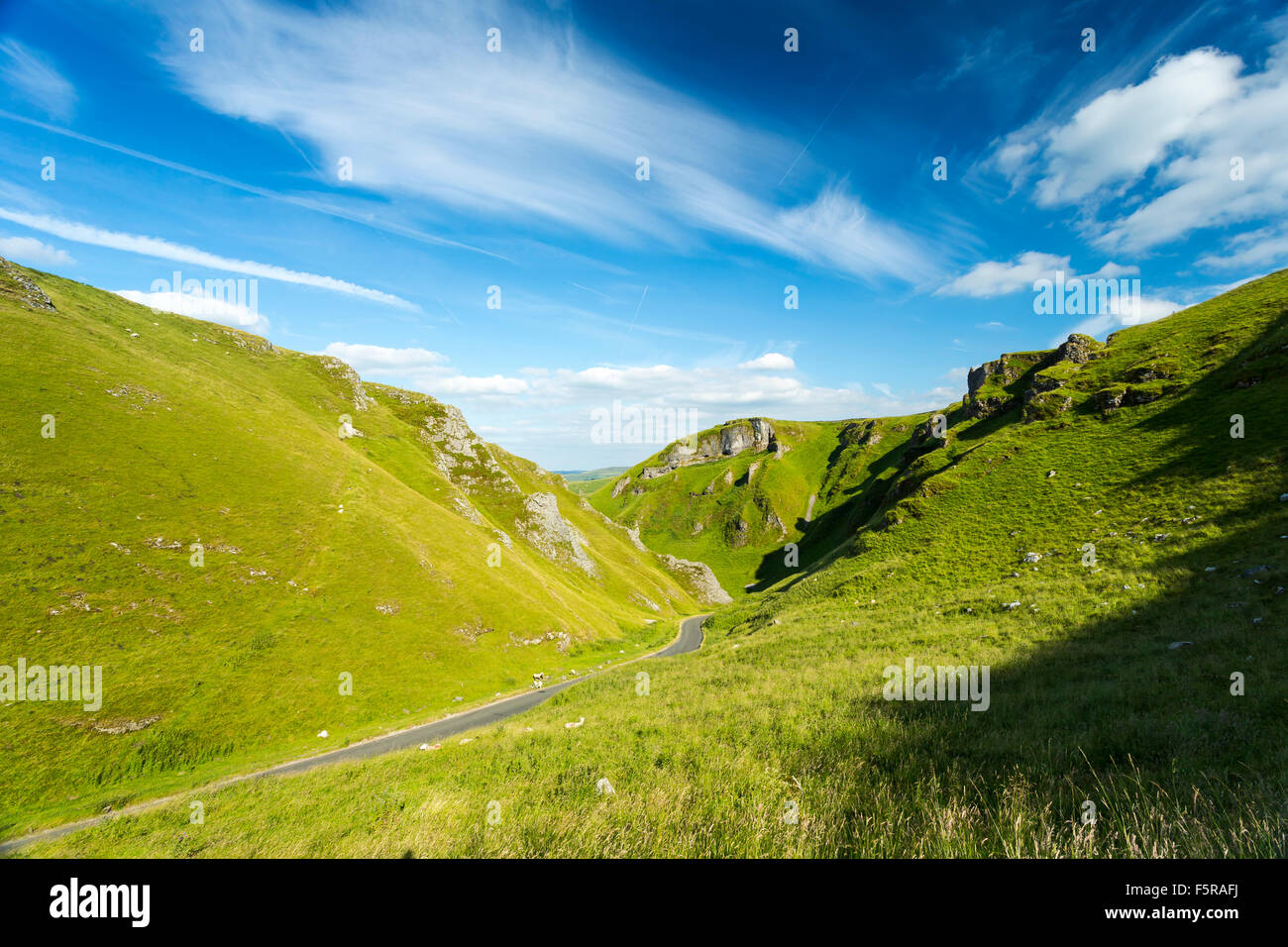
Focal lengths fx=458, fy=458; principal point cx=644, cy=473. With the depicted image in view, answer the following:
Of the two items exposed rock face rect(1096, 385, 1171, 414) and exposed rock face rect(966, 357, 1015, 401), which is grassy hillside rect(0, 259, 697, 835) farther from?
exposed rock face rect(966, 357, 1015, 401)

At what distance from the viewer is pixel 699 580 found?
127 metres

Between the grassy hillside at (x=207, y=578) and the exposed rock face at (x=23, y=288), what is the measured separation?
261mm

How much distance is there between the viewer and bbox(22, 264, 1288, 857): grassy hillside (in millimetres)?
5809

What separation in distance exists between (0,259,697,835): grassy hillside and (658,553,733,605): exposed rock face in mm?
52584

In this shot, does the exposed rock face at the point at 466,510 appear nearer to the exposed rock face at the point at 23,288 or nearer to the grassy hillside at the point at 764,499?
the exposed rock face at the point at 23,288

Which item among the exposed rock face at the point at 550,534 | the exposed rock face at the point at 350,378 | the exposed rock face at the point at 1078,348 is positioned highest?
the exposed rock face at the point at 350,378

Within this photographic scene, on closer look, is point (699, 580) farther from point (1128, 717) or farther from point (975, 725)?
point (1128, 717)

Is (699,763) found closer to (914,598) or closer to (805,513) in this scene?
(914,598)

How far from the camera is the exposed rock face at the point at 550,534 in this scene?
274 feet

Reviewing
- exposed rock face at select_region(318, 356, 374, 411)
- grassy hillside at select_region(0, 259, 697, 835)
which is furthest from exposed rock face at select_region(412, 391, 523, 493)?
grassy hillside at select_region(0, 259, 697, 835)

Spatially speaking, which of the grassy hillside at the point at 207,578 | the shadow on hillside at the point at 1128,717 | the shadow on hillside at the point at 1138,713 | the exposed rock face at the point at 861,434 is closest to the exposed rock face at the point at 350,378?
the grassy hillside at the point at 207,578

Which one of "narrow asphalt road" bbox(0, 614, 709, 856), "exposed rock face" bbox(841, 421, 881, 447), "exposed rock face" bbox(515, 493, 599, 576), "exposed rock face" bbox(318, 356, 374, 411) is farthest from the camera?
"exposed rock face" bbox(841, 421, 881, 447)
